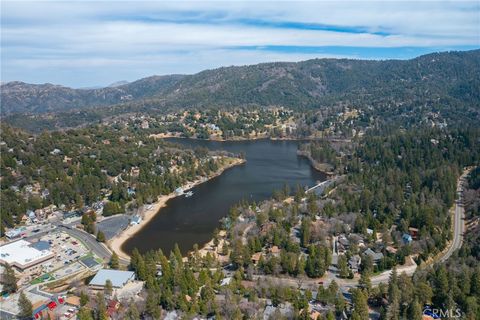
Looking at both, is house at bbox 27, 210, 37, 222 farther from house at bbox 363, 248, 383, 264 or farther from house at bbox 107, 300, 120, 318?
house at bbox 363, 248, 383, 264

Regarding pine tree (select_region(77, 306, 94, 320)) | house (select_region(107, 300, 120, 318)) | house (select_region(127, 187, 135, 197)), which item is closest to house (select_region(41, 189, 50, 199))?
house (select_region(127, 187, 135, 197))

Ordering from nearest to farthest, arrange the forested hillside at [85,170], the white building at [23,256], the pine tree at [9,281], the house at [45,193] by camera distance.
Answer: the pine tree at [9,281] → the white building at [23,256] → the forested hillside at [85,170] → the house at [45,193]

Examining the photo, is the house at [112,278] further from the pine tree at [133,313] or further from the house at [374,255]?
the house at [374,255]

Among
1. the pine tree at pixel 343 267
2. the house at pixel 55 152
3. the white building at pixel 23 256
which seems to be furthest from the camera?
the house at pixel 55 152

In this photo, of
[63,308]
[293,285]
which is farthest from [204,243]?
[63,308]

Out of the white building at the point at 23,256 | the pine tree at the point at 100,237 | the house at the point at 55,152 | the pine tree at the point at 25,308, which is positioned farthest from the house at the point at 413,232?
the house at the point at 55,152

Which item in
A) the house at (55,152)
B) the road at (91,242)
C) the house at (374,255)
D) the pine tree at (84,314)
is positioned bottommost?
the road at (91,242)

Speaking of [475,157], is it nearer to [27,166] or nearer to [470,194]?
[470,194]

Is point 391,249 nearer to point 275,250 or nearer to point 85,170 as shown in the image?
point 275,250
